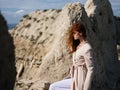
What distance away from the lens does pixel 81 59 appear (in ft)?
24.4

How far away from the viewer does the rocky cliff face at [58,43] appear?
1413 cm

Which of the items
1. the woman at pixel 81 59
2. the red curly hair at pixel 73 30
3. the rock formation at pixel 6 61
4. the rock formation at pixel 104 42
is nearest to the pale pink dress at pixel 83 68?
the woman at pixel 81 59

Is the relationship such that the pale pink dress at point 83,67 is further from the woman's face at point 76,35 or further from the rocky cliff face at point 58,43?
the rocky cliff face at point 58,43

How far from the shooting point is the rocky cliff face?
14133 millimetres

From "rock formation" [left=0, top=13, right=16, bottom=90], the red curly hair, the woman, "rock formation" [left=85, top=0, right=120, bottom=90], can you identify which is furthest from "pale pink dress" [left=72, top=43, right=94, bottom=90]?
"rock formation" [left=85, top=0, right=120, bottom=90]

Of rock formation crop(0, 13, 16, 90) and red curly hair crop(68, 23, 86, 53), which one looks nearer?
rock formation crop(0, 13, 16, 90)

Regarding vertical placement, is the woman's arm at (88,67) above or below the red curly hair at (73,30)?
below

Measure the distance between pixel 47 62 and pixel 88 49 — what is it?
23.1 ft

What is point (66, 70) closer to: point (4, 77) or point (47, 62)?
point (47, 62)

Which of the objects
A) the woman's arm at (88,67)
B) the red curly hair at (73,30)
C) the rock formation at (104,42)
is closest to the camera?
the woman's arm at (88,67)

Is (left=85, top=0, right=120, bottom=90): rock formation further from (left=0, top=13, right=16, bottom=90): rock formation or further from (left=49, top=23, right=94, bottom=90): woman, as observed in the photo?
(left=0, top=13, right=16, bottom=90): rock formation

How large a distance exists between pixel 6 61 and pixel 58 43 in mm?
9671

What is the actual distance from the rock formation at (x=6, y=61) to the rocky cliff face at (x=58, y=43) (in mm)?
7770

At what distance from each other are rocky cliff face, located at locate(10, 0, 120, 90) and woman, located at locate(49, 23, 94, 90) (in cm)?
518
